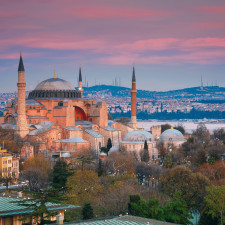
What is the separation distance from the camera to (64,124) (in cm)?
6166

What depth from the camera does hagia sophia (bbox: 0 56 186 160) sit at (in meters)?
57.6

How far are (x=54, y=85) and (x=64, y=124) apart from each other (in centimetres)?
608

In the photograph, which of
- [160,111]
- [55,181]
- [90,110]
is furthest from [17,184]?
[160,111]

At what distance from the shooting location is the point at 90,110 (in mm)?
66750

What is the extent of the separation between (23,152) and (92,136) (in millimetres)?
8902

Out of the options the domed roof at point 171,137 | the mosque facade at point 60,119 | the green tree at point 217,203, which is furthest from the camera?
the domed roof at point 171,137

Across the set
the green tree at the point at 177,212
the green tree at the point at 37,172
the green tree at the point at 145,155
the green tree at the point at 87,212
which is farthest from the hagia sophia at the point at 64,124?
the green tree at the point at 177,212

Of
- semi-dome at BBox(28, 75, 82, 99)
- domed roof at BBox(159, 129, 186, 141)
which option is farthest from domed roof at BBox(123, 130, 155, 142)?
semi-dome at BBox(28, 75, 82, 99)

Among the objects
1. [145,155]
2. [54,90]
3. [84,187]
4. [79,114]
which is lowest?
[84,187]

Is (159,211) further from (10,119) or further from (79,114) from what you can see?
(79,114)

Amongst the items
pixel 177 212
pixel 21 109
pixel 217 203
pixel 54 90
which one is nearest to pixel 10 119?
pixel 21 109

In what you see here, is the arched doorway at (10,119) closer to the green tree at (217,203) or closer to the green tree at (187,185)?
the green tree at (187,185)

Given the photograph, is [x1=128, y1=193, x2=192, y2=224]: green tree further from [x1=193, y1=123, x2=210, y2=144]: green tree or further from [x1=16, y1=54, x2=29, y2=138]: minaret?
[x1=193, y1=123, x2=210, y2=144]: green tree

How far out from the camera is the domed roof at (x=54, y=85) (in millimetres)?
66375
